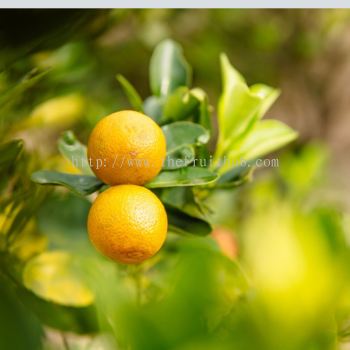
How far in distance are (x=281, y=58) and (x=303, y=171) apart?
33.7 inches

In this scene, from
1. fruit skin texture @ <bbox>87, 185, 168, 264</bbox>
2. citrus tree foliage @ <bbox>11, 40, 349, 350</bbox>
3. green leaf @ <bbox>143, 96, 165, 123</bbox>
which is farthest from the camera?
green leaf @ <bbox>143, 96, 165, 123</bbox>

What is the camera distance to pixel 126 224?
1.20ft

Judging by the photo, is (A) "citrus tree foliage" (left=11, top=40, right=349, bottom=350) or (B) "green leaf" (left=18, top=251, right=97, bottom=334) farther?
(B) "green leaf" (left=18, top=251, right=97, bottom=334)

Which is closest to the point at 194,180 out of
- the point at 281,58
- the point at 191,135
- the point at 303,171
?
the point at 191,135

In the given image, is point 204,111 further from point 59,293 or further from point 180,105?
point 59,293

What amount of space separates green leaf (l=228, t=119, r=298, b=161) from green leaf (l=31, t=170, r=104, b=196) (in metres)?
0.14

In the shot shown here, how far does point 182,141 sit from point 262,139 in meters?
0.12

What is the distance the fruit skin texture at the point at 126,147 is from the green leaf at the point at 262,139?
144 millimetres

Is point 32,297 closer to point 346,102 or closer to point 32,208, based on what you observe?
point 32,208

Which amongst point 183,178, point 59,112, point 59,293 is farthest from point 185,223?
point 59,112

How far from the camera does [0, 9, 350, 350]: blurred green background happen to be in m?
0.21

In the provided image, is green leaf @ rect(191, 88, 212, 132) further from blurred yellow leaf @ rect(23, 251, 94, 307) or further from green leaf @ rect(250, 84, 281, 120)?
blurred yellow leaf @ rect(23, 251, 94, 307)

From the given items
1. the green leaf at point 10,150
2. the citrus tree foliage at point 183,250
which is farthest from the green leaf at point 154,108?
the green leaf at point 10,150

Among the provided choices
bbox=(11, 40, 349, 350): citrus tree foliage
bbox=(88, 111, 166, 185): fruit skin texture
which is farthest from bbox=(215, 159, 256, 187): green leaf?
bbox=(88, 111, 166, 185): fruit skin texture
